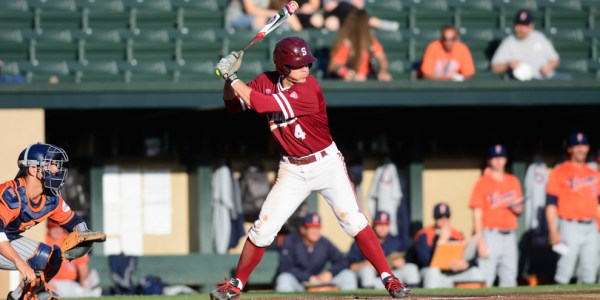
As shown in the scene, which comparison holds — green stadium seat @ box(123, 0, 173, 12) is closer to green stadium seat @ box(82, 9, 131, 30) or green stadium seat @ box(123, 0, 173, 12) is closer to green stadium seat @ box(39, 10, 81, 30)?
green stadium seat @ box(82, 9, 131, 30)

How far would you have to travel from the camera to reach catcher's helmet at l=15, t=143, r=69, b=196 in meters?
6.73

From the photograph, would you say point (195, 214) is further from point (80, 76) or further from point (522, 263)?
point (522, 263)

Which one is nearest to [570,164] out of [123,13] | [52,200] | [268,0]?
[268,0]

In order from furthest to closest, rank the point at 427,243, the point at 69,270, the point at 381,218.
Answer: the point at 381,218 < the point at 427,243 < the point at 69,270

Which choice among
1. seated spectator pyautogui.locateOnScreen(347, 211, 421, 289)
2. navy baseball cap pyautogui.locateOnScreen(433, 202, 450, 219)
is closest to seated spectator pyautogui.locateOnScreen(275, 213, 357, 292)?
seated spectator pyautogui.locateOnScreen(347, 211, 421, 289)

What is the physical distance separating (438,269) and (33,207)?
446 cm

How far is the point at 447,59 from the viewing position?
36.6 ft

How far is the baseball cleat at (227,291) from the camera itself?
6.70m

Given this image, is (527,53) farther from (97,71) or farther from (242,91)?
(242,91)

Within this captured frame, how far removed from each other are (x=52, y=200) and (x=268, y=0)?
16.6 ft

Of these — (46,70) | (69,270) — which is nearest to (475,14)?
(46,70)

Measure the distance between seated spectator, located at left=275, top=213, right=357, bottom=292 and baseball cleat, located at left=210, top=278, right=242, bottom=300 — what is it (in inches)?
130

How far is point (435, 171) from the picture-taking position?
11.9 m

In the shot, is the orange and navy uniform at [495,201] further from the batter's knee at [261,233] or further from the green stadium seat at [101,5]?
the batter's knee at [261,233]
